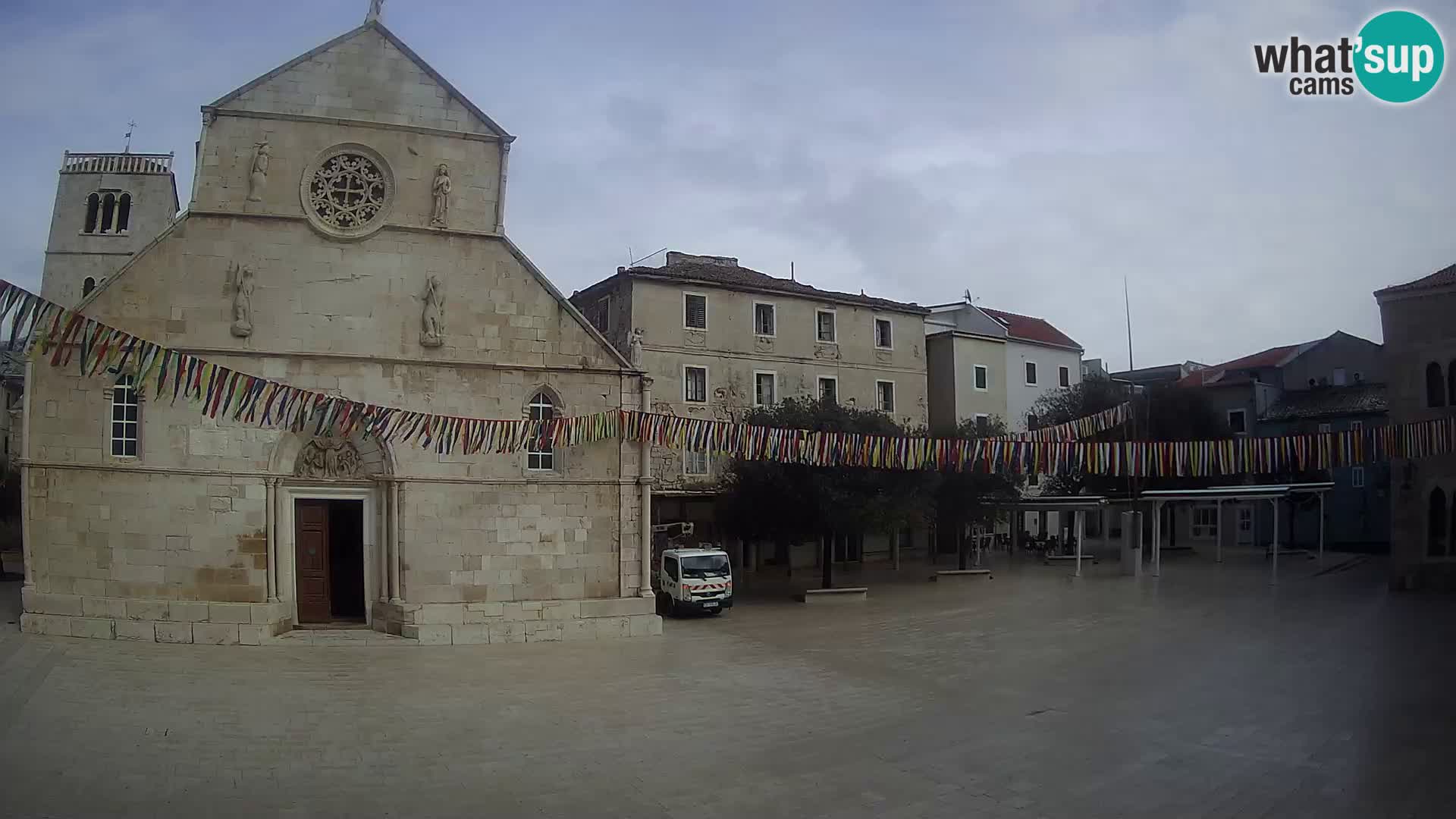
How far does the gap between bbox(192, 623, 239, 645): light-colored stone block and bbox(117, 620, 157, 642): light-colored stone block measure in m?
0.74

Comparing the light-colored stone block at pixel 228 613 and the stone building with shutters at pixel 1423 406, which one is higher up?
the stone building with shutters at pixel 1423 406

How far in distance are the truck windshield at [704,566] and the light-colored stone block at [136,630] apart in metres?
12.4

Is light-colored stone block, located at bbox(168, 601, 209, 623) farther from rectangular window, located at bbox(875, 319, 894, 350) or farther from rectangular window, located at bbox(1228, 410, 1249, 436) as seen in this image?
rectangular window, located at bbox(1228, 410, 1249, 436)

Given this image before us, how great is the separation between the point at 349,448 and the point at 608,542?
6025mm

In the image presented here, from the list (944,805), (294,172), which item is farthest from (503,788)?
(294,172)

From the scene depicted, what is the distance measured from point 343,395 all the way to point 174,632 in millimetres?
5625

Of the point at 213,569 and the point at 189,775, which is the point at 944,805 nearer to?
the point at 189,775

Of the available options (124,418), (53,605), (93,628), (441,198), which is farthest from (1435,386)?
(53,605)

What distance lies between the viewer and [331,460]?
2077 centimetres

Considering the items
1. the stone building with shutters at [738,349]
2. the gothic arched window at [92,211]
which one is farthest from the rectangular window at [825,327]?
the gothic arched window at [92,211]

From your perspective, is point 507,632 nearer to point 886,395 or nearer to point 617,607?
point 617,607

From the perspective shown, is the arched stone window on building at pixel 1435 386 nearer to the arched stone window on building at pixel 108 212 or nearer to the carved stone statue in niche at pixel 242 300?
the carved stone statue in niche at pixel 242 300

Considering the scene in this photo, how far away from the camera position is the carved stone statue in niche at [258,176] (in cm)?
2042

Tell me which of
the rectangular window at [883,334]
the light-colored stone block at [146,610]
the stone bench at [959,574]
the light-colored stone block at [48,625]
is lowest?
the stone bench at [959,574]
